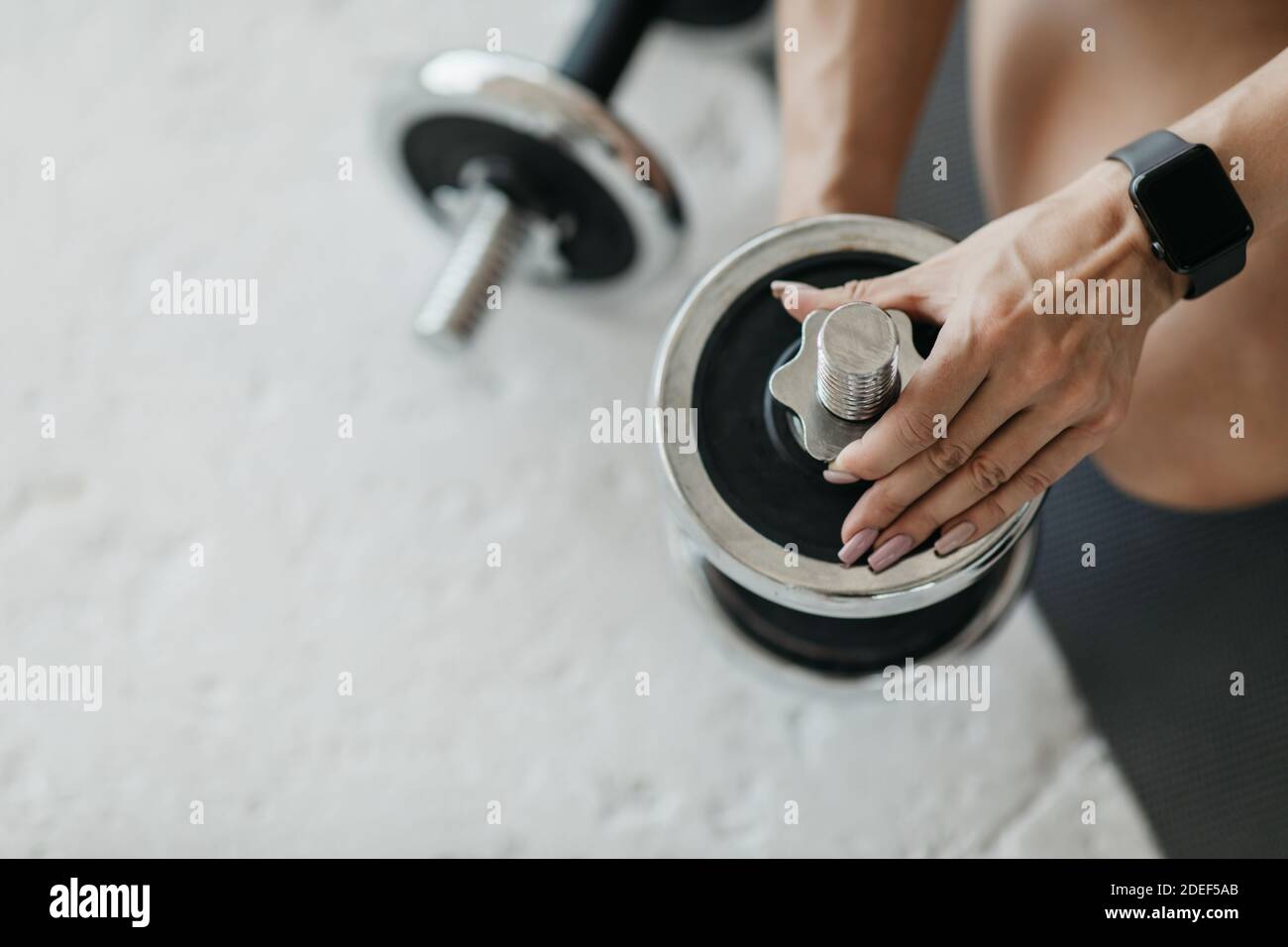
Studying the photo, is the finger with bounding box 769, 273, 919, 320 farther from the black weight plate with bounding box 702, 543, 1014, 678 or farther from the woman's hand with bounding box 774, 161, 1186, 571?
the black weight plate with bounding box 702, 543, 1014, 678

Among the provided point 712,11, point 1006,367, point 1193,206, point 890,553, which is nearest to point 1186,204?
point 1193,206

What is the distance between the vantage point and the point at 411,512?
3.16 ft

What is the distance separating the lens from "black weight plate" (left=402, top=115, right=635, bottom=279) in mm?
848

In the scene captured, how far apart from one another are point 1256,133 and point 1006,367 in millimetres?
169

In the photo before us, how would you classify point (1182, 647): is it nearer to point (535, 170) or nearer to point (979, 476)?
point (979, 476)

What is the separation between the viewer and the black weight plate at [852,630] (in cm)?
73

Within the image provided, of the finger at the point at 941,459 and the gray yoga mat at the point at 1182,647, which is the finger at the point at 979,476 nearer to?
the finger at the point at 941,459

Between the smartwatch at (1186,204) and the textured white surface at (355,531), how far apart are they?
38 cm

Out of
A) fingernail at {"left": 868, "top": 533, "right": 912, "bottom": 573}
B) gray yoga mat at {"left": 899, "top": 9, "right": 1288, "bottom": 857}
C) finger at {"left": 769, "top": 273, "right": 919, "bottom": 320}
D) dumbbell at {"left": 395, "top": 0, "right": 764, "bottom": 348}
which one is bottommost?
gray yoga mat at {"left": 899, "top": 9, "right": 1288, "bottom": 857}

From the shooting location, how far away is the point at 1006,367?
1.77 ft

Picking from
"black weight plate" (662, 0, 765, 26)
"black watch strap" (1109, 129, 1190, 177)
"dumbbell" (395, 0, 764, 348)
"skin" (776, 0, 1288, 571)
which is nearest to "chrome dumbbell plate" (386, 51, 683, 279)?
"dumbbell" (395, 0, 764, 348)
